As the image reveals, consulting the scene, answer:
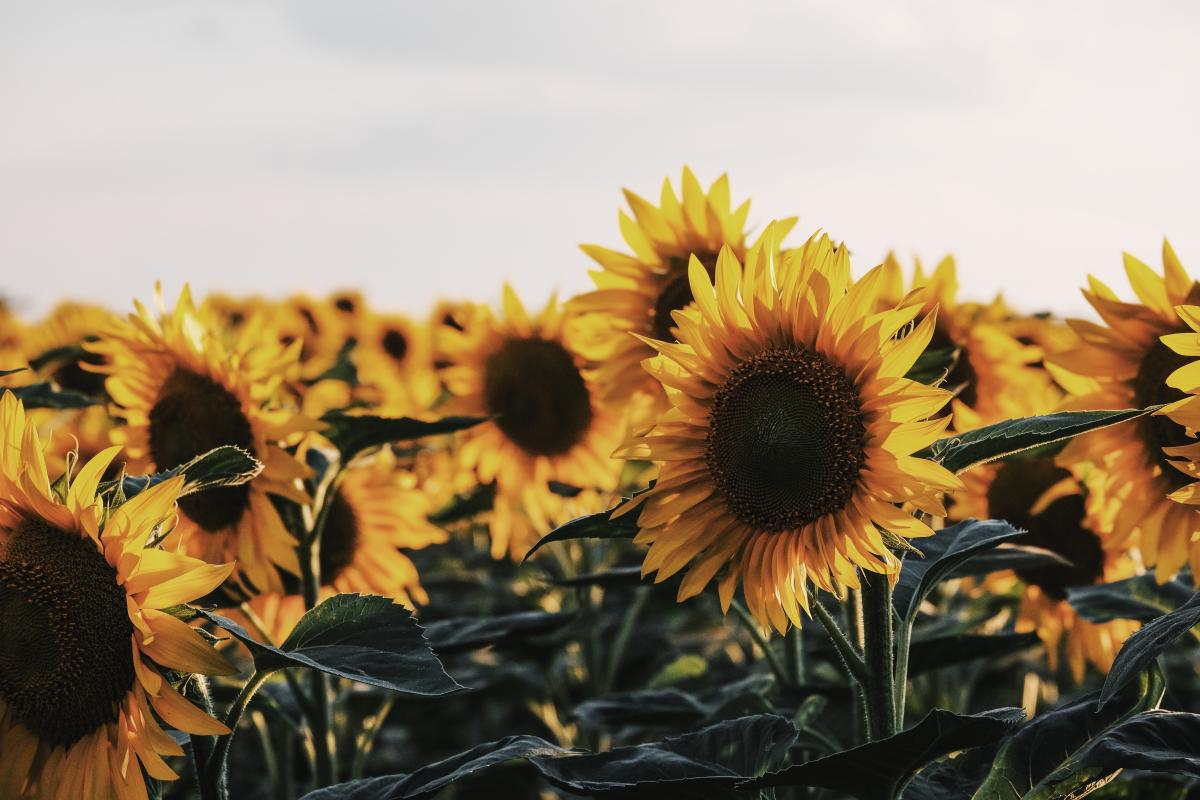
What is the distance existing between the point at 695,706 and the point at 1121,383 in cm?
117

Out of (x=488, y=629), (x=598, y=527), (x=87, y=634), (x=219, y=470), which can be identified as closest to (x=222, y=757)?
(x=87, y=634)

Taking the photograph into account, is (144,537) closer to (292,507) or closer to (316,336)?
(292,507)

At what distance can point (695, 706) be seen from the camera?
2.79 metres

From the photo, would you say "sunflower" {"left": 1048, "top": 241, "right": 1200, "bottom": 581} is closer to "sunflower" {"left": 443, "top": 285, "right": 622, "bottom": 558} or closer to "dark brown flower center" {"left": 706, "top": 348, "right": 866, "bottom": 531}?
"dark brown flower center" {"left": 706, "top": 348, "right": 866, "bottom": 531}

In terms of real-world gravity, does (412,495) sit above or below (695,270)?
below

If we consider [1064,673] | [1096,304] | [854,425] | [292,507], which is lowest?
[1064,673]

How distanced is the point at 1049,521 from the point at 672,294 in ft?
4.03

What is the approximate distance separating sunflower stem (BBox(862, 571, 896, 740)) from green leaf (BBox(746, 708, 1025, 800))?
0.23 meters

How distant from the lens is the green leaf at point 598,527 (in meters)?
1.93

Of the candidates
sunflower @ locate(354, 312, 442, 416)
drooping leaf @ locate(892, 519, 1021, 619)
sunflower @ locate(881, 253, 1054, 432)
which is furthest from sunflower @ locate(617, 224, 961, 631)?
sunflower @ locate(354, 312, 442, 416)

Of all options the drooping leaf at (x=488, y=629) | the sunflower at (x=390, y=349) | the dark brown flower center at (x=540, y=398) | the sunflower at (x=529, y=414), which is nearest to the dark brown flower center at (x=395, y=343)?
the sunflower at (x=390, y=349)

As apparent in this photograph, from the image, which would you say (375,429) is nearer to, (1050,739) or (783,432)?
(783,432)

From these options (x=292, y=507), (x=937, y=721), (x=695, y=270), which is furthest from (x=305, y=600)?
(x=937, y=721)

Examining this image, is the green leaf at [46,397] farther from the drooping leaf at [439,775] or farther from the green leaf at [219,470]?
the drooping leaf at [439,775]
